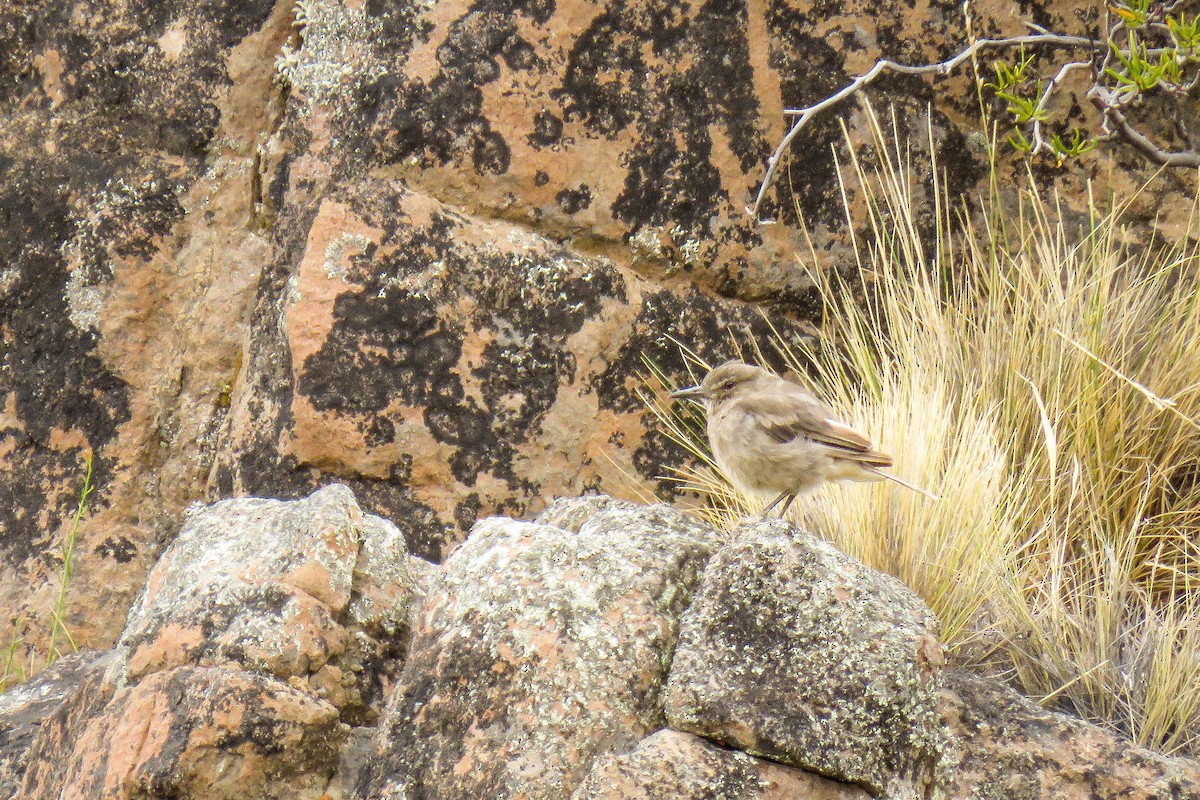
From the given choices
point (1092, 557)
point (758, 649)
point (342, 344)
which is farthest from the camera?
point (342, 344)

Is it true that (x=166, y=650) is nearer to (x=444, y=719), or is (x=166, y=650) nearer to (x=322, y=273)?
(x=444, y=719)

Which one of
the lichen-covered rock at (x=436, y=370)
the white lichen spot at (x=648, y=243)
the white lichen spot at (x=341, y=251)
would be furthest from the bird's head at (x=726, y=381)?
the white lichen spot at (x=341, y=251)

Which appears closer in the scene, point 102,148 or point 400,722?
point 400,722

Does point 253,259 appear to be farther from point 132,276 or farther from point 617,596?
point 617,596

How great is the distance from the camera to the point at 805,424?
154 inches

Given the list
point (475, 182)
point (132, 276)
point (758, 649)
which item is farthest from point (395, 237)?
point (758, 649)

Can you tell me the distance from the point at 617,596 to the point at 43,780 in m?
1.54

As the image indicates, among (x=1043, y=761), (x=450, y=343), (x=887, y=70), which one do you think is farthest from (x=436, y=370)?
(x=1043, y=761)

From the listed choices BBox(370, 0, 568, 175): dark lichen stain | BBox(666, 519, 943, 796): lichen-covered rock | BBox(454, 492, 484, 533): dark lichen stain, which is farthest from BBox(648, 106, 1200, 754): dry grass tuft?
BBox(370, 0, 568, 175): dark lichen stain

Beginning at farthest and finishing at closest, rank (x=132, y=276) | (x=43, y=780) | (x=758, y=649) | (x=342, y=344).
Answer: (x=132, y=276), (x=342, y=344), (x=43, y=780), (x=758, y=649)

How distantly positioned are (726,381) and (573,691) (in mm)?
1617

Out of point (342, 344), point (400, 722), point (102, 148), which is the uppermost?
point (102, 148)

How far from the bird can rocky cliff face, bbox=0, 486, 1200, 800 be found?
70 cm

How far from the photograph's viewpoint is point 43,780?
3199 mm
